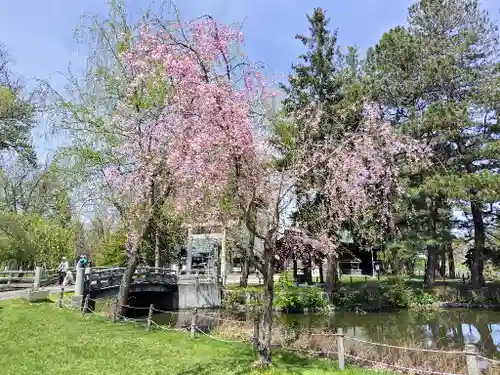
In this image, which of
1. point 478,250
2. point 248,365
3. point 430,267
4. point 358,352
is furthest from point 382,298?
point 248,365

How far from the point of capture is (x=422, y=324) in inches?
846

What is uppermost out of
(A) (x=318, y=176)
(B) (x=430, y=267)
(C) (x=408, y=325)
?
(A) (x=318, y=176)

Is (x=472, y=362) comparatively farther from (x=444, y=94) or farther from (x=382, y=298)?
(x=444, y=94)

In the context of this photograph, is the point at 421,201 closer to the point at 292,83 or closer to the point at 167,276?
the point at 292,83

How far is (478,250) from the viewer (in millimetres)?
30078

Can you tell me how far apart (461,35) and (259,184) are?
2579cm

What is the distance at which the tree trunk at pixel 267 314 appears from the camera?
319 inches

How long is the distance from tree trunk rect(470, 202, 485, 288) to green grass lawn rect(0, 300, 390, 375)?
2435 cm

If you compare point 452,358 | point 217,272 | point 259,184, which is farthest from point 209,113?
point 217,272

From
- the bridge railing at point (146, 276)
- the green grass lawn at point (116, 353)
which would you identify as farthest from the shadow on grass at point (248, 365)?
the bridge railing at point (146, 276)

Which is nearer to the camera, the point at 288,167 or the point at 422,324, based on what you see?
the point at 288,167

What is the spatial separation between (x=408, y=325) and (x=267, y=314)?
15.5 metres

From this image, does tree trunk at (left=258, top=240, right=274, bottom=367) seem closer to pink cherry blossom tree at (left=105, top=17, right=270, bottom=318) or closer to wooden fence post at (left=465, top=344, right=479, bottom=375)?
pink cherry blossom tree at (left=105, top=17, right=270, bottom=318)

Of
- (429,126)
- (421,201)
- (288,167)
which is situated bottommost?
(288,167)
